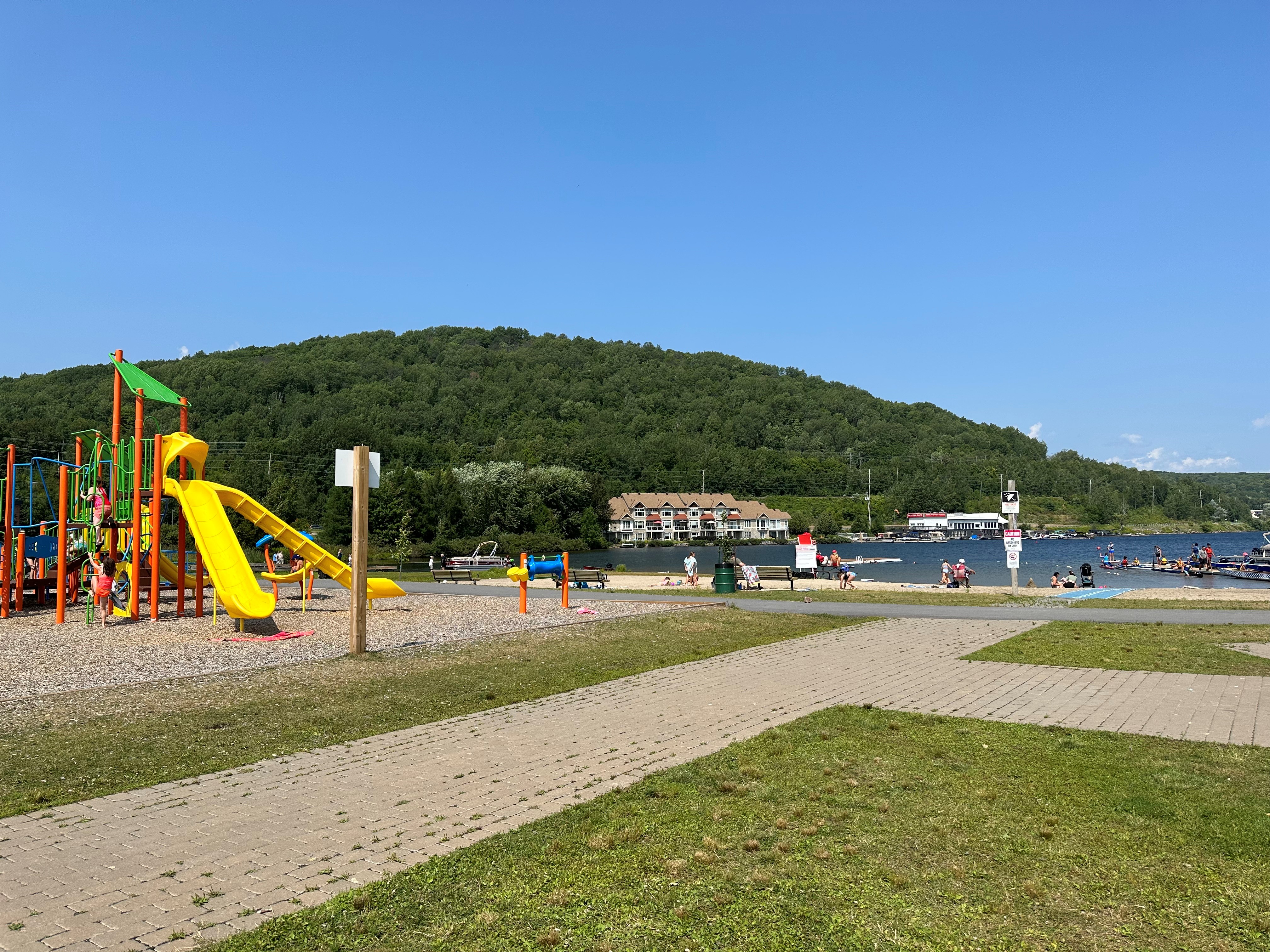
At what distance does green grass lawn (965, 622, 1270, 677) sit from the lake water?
46.4 feet

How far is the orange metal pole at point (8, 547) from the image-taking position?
1970 cm

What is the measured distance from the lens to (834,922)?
394cm

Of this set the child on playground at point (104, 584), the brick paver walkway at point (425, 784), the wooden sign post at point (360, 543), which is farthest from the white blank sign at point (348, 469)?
the child on playground at point (104, 584)

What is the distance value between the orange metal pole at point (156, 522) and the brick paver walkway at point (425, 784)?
40.6ft

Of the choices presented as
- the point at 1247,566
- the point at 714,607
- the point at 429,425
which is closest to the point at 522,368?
the point at 429,425

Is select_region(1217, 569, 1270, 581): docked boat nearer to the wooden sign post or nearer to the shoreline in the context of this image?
the shoreline

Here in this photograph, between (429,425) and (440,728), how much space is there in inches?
4677

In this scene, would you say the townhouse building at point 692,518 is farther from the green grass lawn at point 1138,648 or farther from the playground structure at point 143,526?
the green grass lawn at point 1138,648

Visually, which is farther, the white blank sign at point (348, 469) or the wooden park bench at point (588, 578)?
the wooden park bench at point (588, 578)

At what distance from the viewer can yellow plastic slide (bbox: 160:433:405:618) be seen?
16.4 metres

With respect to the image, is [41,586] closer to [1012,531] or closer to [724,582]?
[724,582]

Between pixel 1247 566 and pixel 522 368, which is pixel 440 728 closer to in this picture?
pixel 1247 566

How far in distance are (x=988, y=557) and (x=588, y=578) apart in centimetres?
6124

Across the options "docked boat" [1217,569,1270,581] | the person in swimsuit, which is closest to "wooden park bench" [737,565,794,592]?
the person in swimsuit
